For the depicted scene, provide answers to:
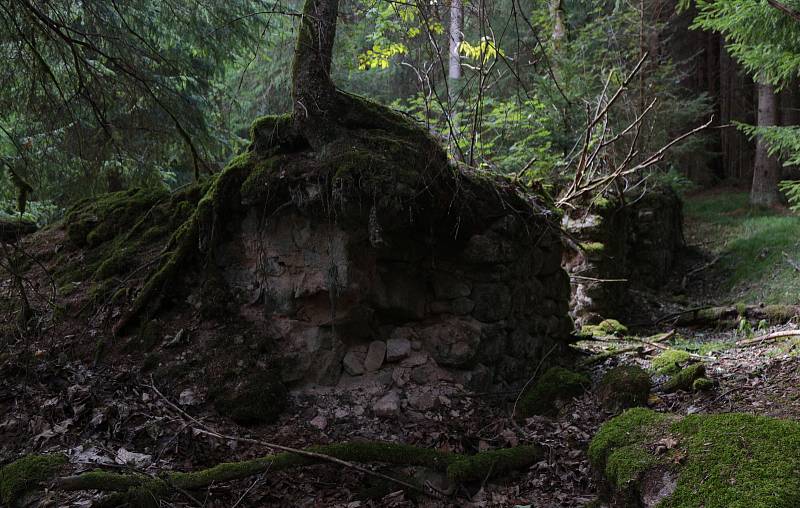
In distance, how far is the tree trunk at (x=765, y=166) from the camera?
13672 mm

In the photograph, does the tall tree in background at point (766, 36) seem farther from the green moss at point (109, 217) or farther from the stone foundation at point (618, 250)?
the green moss at point (109, 217)

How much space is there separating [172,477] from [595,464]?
2.52 meters

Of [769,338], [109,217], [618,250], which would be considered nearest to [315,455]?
[109,217]

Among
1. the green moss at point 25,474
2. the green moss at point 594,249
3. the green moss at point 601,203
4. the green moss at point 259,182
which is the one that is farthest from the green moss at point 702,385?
the green moss at point 25,474

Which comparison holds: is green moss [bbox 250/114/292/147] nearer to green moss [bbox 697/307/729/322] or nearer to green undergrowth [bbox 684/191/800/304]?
green moss [bbox 697/307/729/322]

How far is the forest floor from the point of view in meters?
3.37

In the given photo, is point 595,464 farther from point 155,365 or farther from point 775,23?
point 775,23

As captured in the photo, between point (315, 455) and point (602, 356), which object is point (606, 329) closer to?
point (602, 356)

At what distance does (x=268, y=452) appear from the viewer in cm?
370

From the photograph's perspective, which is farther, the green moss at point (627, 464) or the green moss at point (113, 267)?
the green moss at point (113, 267)

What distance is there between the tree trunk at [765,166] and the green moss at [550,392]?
12118 millimetres

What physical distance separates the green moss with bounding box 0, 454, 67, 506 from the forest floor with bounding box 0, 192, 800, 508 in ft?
0.40

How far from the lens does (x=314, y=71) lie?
15.3ft

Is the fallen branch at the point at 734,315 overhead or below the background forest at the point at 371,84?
below
